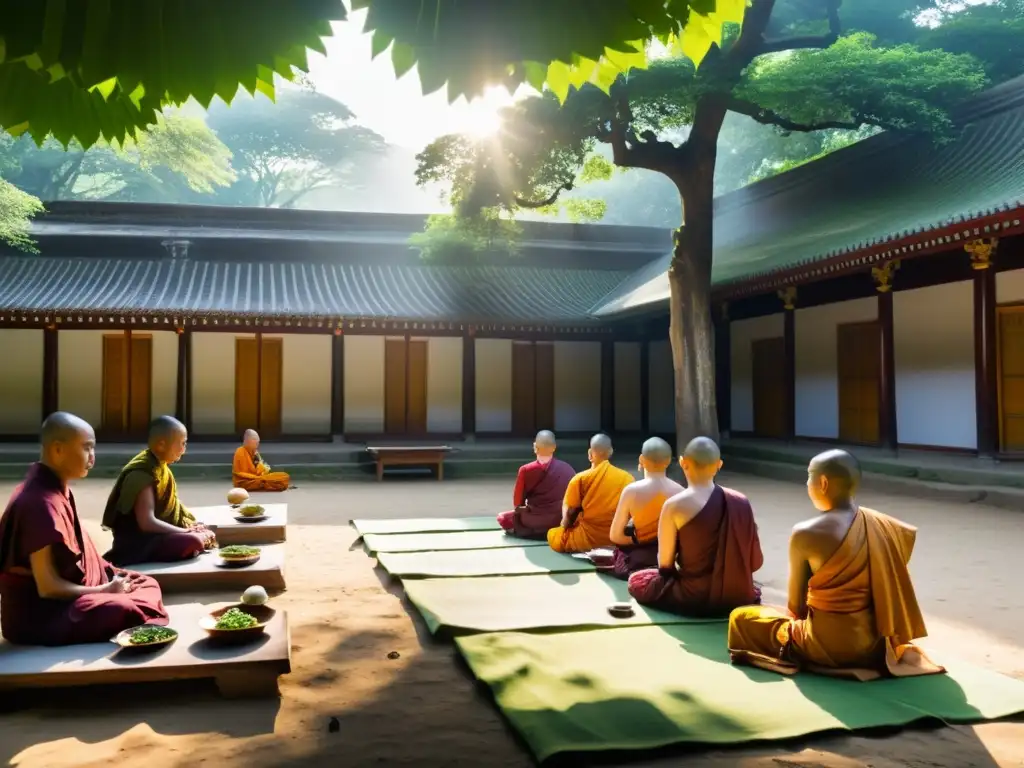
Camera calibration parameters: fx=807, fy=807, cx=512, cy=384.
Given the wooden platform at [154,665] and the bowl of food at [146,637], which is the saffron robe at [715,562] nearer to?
the wooden platform at [154,665]

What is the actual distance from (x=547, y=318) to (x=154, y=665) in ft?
43.8

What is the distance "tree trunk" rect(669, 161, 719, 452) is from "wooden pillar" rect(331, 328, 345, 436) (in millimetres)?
6604

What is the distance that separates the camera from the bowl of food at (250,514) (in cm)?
698

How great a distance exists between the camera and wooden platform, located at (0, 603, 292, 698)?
10.7ft

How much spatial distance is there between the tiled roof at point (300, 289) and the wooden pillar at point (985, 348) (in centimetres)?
793

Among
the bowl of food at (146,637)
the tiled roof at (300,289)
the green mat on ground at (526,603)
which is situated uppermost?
the tiled roof at (300,289)

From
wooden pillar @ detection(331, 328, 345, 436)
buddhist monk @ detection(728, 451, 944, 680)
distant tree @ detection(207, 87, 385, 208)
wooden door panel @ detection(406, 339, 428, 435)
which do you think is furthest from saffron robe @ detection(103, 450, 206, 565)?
distant tree @ detection(207, 87, 385, 208)

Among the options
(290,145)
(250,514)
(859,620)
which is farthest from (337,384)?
(290,145)

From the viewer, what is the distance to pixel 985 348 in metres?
9.84

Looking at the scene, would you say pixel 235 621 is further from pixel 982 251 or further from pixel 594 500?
pixel 982 251

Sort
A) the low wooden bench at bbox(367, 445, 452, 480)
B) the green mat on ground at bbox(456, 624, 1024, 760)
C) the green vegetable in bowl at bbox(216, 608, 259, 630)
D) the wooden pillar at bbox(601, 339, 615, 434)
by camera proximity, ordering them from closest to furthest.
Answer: the green mat on ground at bbox(456, 624, 1024, 760)
the green vegetable in bowl at bbox(216, 608, 259, 630)
the low wooden bench at bbox(367, 445, 452, 480)
the wooden pillar at bbox(601, 339, 615, 434)

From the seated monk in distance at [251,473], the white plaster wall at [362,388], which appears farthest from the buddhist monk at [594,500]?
the white plaster wall at [362,388]

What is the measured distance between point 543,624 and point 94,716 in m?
2.22

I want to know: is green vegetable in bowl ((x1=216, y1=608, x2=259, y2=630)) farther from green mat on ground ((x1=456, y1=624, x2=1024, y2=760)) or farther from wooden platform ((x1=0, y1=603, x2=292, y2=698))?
green mat on ground ((x1=456, y1=624, x2=1024, y2=760))
